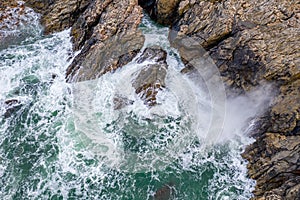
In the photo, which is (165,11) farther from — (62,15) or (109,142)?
(109,142)

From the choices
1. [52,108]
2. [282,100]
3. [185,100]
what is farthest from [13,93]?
[282,100]

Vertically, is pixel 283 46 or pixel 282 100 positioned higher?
pixel 283 46

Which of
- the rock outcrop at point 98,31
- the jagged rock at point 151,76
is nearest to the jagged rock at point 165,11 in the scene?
the rock outcrop at point 98,31

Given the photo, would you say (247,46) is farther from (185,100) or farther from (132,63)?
(132,63)

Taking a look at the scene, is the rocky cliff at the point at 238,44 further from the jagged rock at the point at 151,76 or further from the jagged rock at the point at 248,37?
the jagged rock at the point at 151,76

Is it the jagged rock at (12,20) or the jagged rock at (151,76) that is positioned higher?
the jagged rock at (12,20)

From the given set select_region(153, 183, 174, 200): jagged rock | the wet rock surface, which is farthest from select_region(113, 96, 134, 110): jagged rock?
the wet rock surface
